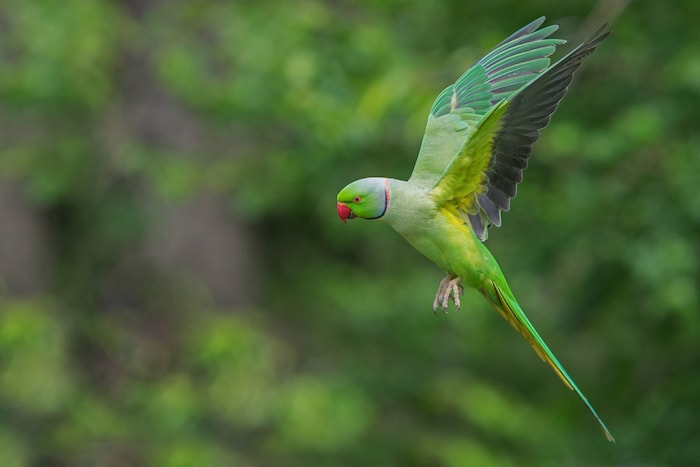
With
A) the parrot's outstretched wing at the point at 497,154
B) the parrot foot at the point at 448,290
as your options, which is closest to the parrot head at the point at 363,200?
the parrot's outstretched wing at the point at 497,154

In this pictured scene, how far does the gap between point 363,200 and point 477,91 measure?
24.4 inches

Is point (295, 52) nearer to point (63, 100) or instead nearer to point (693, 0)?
point (693, 0)

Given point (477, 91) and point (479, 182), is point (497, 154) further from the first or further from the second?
point (477, 91)

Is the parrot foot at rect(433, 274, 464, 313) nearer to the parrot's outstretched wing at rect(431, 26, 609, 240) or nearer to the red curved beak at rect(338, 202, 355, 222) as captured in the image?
Answer: the parrot's outstretched wing at rect(431, 26, 609, 240)

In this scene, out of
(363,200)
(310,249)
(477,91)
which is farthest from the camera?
(310,249)

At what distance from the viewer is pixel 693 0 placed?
4293 mm

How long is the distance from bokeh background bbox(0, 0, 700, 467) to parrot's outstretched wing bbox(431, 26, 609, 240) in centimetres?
200

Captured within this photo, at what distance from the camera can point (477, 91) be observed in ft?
6.38

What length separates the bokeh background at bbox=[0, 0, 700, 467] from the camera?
14.8 ft

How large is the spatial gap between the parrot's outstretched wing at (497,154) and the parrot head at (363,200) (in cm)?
17

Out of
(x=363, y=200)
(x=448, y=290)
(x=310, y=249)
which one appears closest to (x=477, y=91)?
(x=448, y=290)

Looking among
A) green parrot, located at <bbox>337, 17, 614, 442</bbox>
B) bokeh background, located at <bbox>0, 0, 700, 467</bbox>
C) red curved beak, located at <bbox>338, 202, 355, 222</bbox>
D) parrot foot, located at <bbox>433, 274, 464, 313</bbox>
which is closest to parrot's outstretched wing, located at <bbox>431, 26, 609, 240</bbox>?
green parrot, located at <bbox>337, 17, 614, 442</bbox>

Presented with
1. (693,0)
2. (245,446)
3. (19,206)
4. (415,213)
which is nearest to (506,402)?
(245,446)

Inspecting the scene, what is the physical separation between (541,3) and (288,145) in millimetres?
1735
